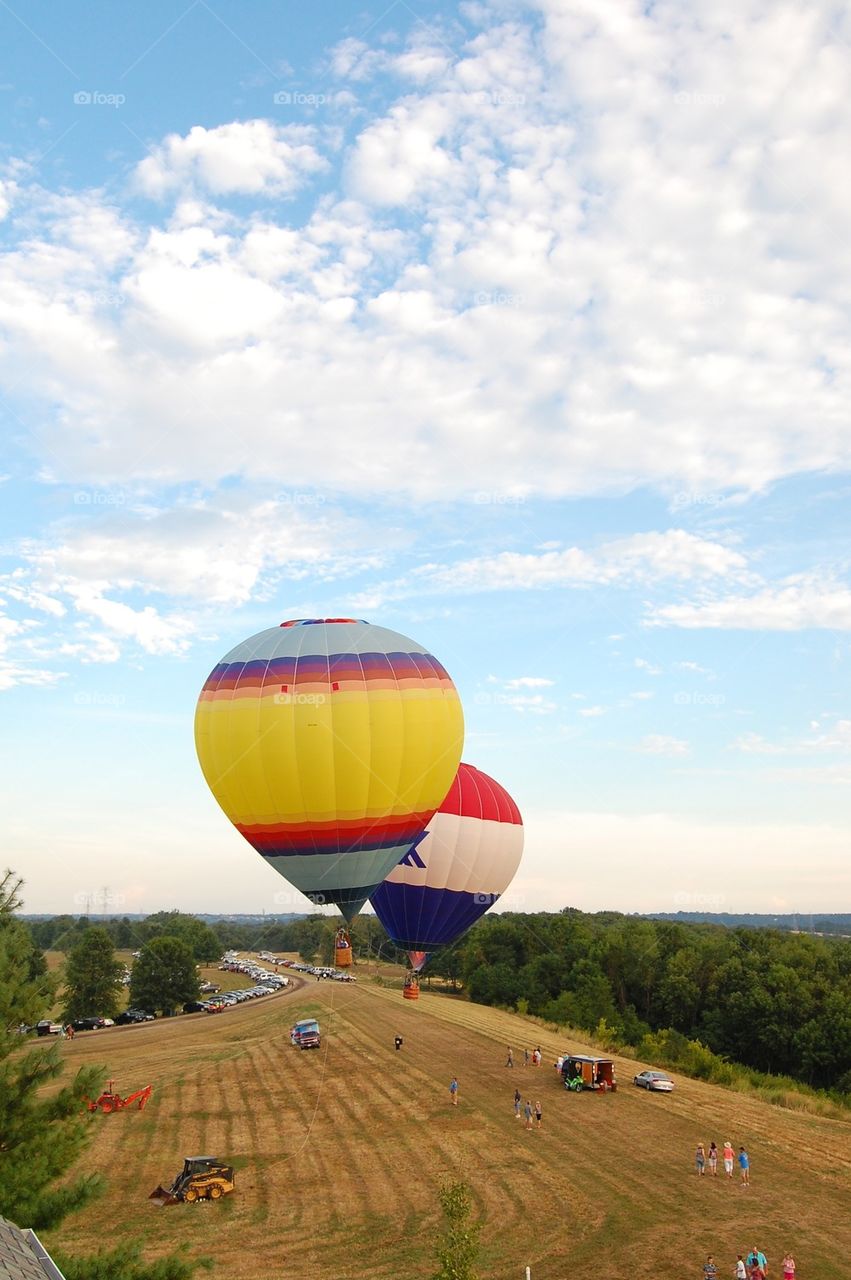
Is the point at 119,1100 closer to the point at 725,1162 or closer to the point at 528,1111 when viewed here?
the point at 528,1111

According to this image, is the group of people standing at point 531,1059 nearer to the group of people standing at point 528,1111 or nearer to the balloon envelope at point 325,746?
the group of people standing at point 528,1111

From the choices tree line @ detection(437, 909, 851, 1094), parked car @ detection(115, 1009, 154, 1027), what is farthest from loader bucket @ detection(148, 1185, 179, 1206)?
parked car @ detection(115, 1009, 154, 1027)

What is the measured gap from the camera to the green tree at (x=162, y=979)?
81.1 meters

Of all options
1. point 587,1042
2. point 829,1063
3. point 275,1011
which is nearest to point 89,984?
point 275,1011

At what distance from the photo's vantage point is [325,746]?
30.1 metres

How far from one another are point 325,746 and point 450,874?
61.0 feet

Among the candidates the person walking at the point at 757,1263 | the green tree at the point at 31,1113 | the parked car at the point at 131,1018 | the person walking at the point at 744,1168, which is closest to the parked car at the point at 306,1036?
the person walking at the point at 744,1168

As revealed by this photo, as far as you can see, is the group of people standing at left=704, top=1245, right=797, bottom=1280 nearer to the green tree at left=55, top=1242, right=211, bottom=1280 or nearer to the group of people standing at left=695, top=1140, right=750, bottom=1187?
the group of people standing at left=695, top=1140, right=750, bottom=1187

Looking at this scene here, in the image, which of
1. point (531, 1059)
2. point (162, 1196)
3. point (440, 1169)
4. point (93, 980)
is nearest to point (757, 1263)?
point (440, 1169)

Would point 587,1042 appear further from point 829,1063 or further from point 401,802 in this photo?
point 401,802

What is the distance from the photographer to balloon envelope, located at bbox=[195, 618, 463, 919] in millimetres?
30297

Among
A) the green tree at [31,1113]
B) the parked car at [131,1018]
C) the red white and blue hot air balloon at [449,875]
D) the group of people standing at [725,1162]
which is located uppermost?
the red white and blue hot air balloon at [449,875]

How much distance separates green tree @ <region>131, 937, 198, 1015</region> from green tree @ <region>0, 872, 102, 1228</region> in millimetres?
69785

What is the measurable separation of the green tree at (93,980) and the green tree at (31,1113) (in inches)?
2555
